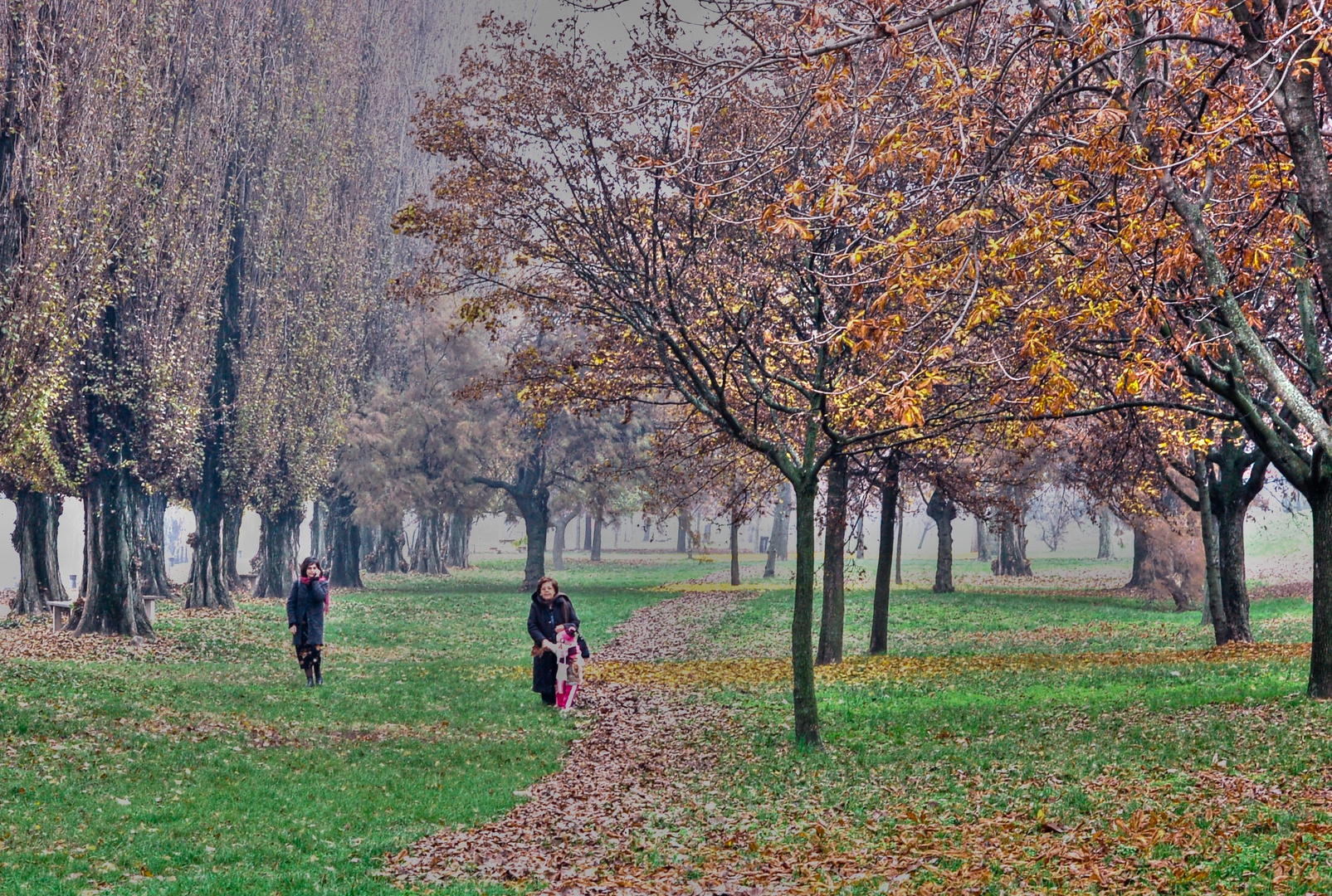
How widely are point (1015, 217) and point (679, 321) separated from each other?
350 cm

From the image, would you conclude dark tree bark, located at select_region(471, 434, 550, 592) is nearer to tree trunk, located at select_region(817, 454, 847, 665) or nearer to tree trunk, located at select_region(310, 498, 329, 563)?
tree trunk, located at select_region(310, 498, 329, 563)

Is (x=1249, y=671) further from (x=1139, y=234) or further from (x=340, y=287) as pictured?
(x=340, y=287)

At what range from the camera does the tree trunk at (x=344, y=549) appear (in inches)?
1845

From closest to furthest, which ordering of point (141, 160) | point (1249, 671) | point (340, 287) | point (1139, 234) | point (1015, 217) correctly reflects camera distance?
point (1139, 234) < point (1015, 217) < point (1249, 671) < point (141, 160) < point (340, 287)

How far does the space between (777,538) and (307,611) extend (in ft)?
144

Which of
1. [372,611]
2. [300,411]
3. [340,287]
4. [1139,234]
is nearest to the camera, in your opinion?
[1139,234]

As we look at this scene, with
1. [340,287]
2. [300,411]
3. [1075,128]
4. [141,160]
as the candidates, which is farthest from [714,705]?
[340,287]

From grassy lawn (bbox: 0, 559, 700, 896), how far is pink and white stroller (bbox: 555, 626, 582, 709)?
0.37 m

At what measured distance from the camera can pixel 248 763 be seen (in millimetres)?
11125

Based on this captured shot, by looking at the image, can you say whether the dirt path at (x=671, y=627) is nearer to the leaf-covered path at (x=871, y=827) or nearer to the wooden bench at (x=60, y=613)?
the leaf-covered path at (x=871, y=827)

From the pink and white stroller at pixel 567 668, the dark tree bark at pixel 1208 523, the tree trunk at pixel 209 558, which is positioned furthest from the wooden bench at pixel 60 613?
the dark tree bark at pixel 1208 523

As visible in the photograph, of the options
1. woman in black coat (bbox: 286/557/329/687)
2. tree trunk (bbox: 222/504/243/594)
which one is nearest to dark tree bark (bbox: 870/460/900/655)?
woman in black coat (bbox: 286/557/329/687)

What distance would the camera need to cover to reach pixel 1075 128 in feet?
28.8

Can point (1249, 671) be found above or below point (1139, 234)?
below
